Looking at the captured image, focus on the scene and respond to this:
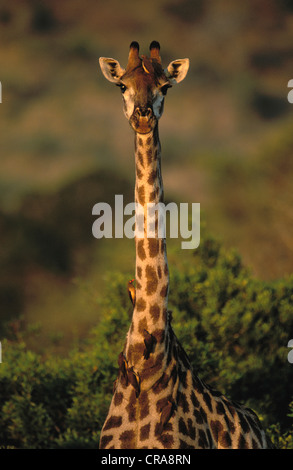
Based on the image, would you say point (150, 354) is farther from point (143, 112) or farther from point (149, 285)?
point (143, 112)

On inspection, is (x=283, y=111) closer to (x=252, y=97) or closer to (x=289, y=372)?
(x=252, y=97)

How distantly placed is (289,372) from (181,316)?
1.96m

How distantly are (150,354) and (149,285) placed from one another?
0.56 meters

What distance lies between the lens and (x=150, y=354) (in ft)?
18.1

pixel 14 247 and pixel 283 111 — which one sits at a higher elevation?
pixel 283 111

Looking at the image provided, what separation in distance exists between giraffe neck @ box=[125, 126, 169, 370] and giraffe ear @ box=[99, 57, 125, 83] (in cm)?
74

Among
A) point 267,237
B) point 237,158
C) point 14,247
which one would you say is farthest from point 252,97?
point 14,247

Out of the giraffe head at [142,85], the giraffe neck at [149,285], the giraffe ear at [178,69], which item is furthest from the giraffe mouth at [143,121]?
the giraffe ear at [178,69]

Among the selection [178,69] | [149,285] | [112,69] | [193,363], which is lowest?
[149,285]

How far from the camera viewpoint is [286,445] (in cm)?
870

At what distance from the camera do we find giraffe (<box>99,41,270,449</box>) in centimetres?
539

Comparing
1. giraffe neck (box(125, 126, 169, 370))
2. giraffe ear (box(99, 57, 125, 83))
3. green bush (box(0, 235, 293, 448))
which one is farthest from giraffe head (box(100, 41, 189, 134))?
green bush (box(0, 235, 293, 448))

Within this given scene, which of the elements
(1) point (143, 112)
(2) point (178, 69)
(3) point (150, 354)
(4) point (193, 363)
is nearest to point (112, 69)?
(2) point (178, 69)

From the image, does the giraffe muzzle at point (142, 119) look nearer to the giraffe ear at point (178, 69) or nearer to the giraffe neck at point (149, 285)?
the giraffe neck at point (149, 285)
